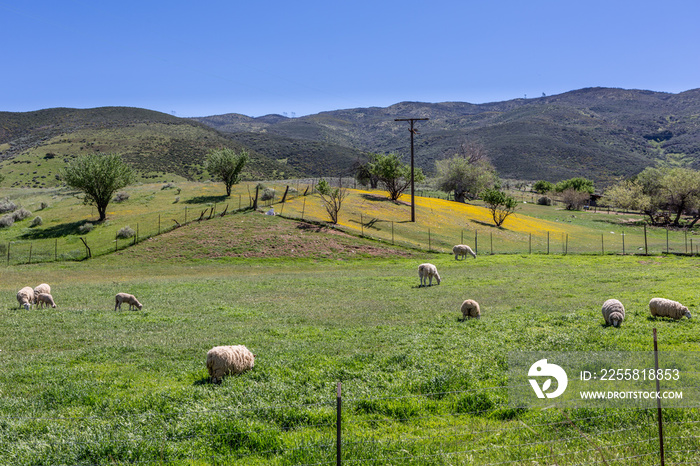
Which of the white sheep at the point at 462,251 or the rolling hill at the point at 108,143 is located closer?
the white sheep at the point at 462,251

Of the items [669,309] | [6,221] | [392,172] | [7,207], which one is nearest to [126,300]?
[669,309]

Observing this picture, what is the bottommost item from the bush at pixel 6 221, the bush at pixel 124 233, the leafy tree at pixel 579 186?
the bush at pixel 124 233

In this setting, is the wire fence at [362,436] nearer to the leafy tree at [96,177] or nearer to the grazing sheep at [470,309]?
the grazing sheep at [470,309]

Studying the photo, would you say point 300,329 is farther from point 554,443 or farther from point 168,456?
point 554,443

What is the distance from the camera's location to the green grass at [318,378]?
6.12 metres

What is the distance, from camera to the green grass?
612cm

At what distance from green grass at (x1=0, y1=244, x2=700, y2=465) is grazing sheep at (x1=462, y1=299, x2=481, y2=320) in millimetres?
523

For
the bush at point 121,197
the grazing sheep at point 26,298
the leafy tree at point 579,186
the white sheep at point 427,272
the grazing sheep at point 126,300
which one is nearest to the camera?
the grazing sheep at point 26,298

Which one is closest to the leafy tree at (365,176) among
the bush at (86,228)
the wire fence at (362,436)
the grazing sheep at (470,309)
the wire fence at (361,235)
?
the wire fence at (361,235)

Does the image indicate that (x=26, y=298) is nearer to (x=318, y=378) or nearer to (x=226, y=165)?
(x=318, y=378)

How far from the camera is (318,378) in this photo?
8.98m

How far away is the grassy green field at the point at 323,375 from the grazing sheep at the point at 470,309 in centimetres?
49

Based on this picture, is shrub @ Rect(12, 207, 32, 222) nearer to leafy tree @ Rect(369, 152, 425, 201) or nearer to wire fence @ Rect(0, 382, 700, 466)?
leafy tree @ Rect(369, 152, 425, 201)

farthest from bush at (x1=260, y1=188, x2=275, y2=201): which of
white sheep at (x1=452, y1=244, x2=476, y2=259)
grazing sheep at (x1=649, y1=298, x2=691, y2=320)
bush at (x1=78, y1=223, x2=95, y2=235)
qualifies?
grazing sheep at (x1=649, y1=298, x2=691, y2=320)
